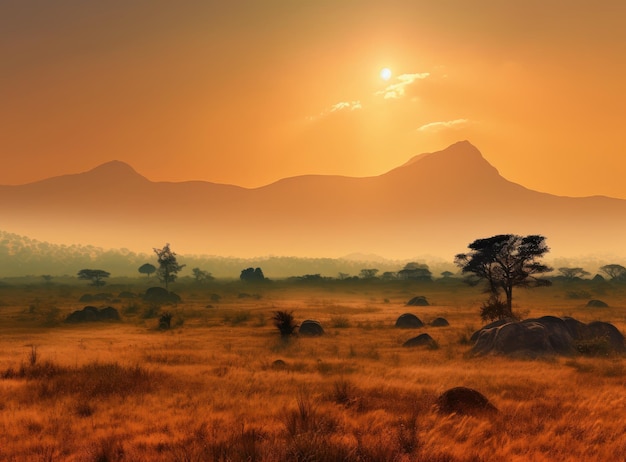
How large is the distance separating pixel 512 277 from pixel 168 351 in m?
31.2

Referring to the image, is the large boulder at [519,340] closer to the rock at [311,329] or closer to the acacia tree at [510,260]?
the rock at [311,329]

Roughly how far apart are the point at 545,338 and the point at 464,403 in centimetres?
1381

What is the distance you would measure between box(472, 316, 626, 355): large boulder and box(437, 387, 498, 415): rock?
1202 cm

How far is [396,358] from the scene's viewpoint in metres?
22.3

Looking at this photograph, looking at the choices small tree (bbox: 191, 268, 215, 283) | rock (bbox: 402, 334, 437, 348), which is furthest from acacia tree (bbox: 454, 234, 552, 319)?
small tree (bbox: 191, 268, 215, 283)

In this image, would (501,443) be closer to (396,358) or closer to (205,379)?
(205,379)

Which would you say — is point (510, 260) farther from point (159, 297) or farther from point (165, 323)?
point (159, 297)

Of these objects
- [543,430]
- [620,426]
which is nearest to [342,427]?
[543,430]

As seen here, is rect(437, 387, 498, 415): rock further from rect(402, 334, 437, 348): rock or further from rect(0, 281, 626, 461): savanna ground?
rect(402, 334, 437, 348): rock

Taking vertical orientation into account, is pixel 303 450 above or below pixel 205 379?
above

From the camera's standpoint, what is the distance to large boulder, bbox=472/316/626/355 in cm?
2202

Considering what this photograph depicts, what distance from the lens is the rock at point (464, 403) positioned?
10.8 meters

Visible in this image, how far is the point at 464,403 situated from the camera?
1097cm

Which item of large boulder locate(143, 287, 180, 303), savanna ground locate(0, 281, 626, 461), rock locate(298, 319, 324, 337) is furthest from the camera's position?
large boulder locate(143, 287, 180, 303)
